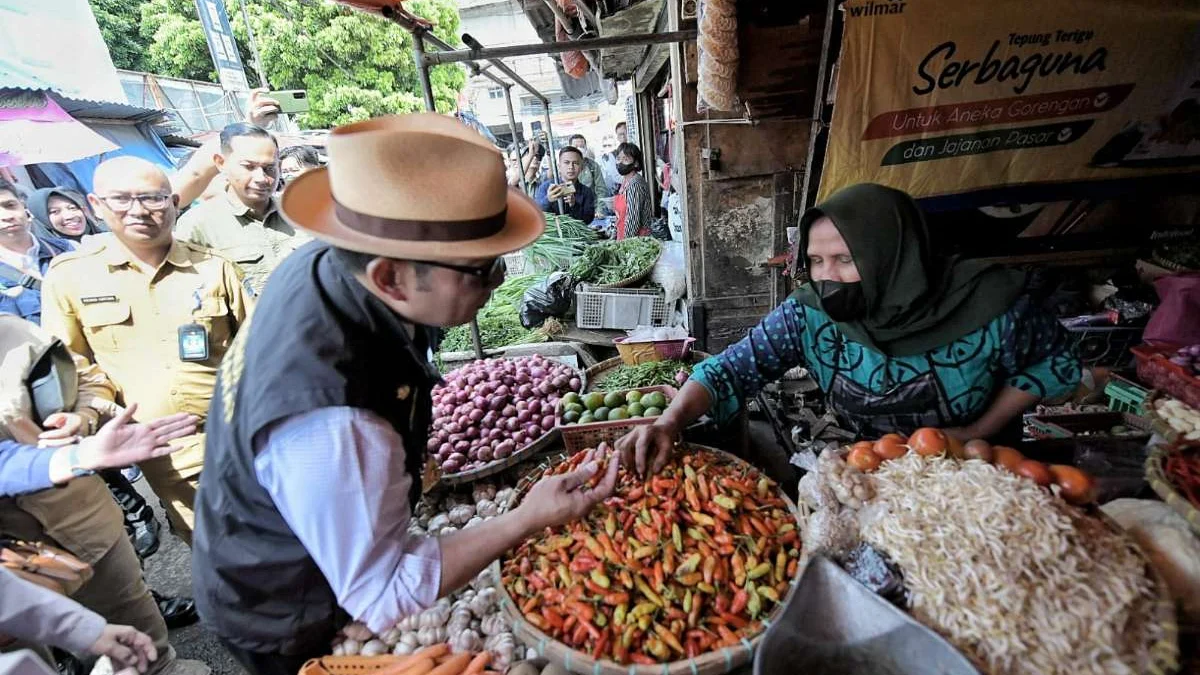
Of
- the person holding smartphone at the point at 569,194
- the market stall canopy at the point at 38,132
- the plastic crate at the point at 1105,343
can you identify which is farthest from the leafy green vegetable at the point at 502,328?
the market stall canopy at the point at 38,132

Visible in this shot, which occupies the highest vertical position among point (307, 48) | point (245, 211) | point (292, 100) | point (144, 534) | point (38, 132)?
point (307, 48)

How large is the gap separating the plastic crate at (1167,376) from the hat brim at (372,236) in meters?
2.93

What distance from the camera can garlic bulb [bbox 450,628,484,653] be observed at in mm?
1847

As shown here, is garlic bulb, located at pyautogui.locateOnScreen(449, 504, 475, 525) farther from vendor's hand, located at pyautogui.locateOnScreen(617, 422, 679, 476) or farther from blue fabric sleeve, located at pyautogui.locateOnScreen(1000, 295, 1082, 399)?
blue fabric sleeve, located at pyautogui.locateOnScreen(1000, 295, 1082, 399)

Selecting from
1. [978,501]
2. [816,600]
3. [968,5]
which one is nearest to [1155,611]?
[978,501]

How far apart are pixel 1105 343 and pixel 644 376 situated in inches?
142

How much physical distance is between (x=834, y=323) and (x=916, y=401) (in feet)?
1.48

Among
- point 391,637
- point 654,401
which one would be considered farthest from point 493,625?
point 654,401

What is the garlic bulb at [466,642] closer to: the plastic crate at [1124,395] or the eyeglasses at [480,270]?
the eyeglasses at [480,270]

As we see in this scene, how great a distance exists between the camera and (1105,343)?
391 cm

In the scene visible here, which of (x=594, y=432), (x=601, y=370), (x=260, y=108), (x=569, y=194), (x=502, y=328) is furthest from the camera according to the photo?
(x=569, y=194)

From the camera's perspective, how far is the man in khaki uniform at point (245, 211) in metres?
3.86

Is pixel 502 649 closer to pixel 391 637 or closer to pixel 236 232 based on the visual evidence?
pixel 391 637

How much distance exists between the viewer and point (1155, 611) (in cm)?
114
